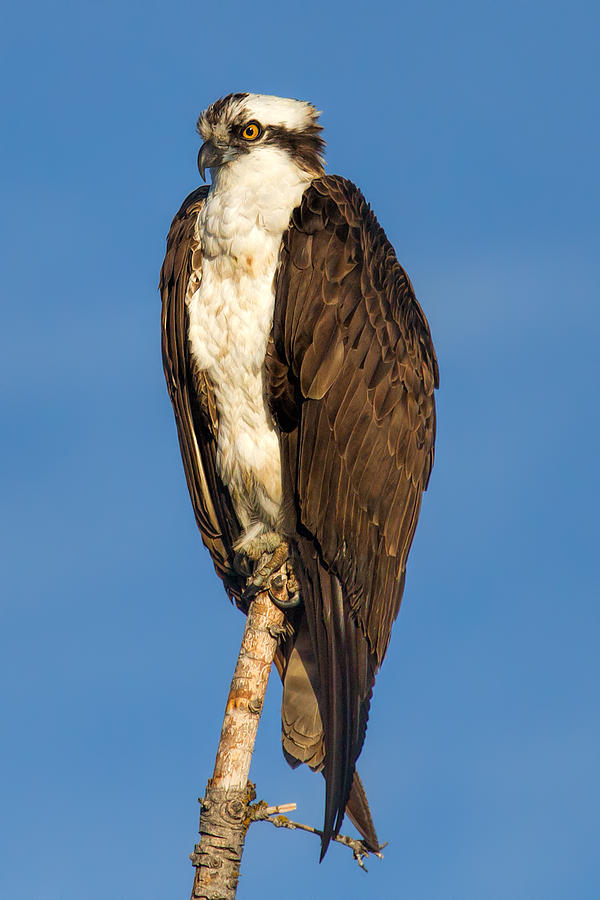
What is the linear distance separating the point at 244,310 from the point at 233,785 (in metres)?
2.35

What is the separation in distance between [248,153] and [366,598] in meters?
2.48

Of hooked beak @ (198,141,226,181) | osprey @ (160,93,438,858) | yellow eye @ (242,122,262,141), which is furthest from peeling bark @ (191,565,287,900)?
yellow eye @ (242,122,262,141)

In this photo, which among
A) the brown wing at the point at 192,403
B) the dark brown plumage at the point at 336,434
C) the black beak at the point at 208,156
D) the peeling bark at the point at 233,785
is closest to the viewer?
the peeling bark at the point at 233,785

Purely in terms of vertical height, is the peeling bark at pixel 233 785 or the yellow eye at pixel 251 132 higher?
the yellow eye at pixel 251 132

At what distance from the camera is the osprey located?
5.78m

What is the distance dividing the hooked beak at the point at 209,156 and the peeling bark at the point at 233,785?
257cm

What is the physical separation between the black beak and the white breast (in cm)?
9

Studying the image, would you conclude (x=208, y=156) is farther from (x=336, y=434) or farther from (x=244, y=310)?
(x=336, y=434)

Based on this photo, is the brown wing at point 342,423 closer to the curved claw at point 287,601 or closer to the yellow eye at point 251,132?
the curved claw at point 287,601

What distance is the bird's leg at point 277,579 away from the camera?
5867mm

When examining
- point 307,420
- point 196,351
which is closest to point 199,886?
point 307,420

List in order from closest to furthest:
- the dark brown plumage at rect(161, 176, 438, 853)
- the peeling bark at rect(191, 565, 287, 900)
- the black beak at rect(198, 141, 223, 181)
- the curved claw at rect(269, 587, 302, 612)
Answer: the peeling bark at rect(191, 565, 287, 900) < the dark brown plumage at rect(161, 176, 438, 853) < the curved claw at rect(269, 587, 302, 612) < the black beak at rect(198, 141, 223, 181)

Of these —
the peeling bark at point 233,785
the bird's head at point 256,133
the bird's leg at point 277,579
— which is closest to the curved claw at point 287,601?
the bird's leg at point 277,579

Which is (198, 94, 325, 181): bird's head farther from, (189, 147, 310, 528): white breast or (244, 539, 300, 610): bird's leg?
(244, 539, 300, 610): bird's leg
